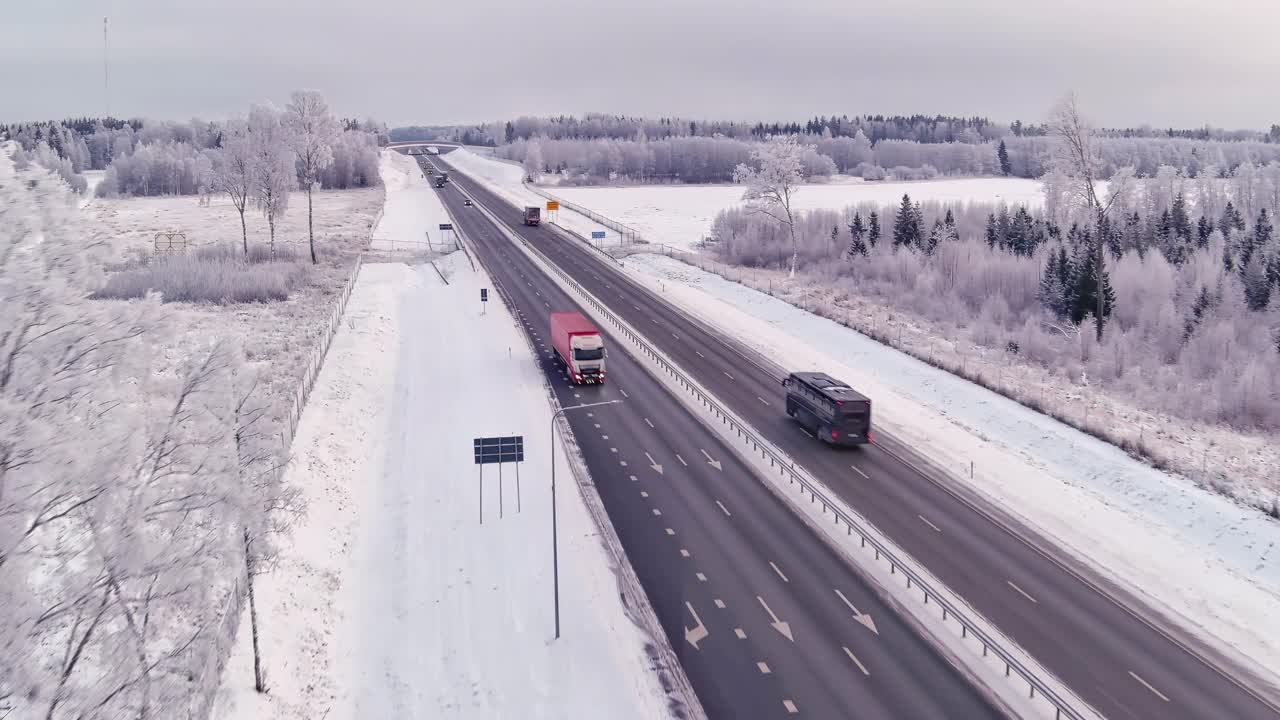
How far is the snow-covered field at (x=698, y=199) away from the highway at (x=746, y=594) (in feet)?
232

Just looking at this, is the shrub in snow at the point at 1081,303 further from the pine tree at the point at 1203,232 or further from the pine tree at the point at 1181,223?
the pine tree at the point at 1181,223

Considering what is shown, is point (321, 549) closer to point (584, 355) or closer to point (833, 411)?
point (584, 355)

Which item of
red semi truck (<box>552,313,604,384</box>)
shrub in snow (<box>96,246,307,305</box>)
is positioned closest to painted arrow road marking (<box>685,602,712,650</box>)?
red semi truck (<box>552,313,604,384</box>)

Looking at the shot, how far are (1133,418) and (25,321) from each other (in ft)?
153

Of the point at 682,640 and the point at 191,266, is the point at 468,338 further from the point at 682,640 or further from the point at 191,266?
the point at 682,640

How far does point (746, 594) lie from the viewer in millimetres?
24578

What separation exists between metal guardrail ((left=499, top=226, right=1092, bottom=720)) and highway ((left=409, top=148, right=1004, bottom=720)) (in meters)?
1.24

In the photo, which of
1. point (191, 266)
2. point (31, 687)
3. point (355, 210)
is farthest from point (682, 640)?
point (355, 210)

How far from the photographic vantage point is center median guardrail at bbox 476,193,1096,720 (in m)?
19.9

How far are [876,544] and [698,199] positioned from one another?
501ft

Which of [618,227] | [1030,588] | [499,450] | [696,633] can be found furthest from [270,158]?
[1030,588]

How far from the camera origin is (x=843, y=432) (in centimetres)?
3638

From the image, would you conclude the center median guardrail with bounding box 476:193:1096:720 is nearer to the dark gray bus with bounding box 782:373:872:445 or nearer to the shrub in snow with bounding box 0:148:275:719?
the dark gray bus with bounding box 782:373:872:445

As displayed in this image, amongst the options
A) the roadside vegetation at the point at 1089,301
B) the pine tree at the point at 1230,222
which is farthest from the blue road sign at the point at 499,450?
the pine tree at the point at 1230,222
